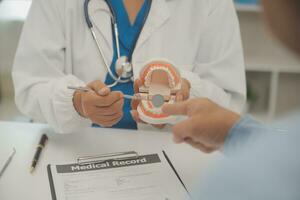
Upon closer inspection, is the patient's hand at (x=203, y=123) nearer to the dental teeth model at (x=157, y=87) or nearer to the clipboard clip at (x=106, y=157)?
the dental teeth model at (x=157, y=87)

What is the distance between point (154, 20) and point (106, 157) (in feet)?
1.53

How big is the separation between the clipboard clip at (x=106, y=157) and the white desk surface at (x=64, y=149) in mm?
25

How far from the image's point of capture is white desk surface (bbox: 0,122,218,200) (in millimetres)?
969

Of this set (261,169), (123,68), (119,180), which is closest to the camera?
(261,169)

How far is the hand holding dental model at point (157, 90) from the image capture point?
1.04 metres

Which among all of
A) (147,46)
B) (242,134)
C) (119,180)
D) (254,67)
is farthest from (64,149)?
(254,67)

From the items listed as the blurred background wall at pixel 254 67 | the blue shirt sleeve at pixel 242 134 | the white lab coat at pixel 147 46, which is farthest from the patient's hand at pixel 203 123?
the blurred background wall at pixel 254 67

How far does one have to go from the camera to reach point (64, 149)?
44.7 inches

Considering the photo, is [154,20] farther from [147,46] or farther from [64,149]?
[64,149]

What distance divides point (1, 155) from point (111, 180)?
12.4 inches

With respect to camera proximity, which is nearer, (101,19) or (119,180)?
(119,180)

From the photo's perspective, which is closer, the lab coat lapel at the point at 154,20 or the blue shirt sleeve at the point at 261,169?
the blue shirt sleeve at the point at 261,169

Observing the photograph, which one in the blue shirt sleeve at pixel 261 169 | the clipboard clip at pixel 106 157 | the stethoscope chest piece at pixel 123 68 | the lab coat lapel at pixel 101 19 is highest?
the lab coat lapel at pixel 101 19

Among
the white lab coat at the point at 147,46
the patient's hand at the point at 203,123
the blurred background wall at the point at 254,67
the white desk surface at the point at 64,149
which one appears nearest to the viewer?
the patient's hand at the point at 203,123
